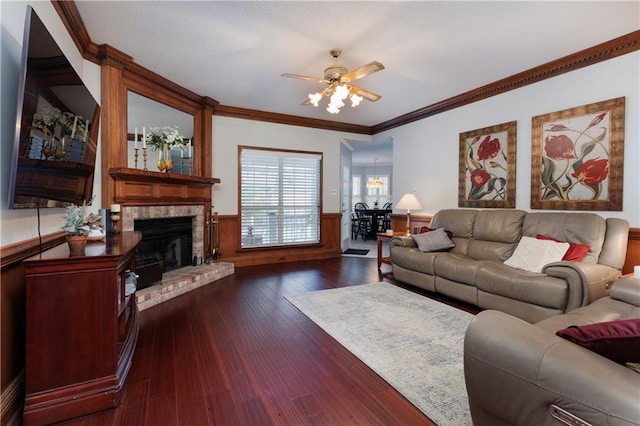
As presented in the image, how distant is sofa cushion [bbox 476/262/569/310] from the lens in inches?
101

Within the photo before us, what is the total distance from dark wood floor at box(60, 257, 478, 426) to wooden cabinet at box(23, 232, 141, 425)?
0.45 feet

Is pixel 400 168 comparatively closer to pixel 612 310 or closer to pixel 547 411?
pixel 612 310

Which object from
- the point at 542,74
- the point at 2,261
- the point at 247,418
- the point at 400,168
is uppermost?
the point at 542,74

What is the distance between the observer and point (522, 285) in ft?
9.12

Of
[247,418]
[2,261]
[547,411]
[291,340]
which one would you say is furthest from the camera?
[291,340]

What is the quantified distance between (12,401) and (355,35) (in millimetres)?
3571

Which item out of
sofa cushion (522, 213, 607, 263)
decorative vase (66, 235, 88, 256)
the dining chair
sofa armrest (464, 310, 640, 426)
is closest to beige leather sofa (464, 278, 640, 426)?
sofa armrest (464, 310, 640, 426)

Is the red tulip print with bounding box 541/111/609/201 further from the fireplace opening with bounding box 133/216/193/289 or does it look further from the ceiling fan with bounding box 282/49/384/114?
the fireplace opening with bounding box 133/216/193/289

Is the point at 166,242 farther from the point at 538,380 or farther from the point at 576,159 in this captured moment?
the point at 576,159

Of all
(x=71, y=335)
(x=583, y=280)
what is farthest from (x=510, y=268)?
(x=71, y=335)

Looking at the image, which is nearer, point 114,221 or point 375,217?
point 114,221

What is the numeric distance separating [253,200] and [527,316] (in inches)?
172

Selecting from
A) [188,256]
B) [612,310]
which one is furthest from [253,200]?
[612,310]

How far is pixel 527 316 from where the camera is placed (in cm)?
276
